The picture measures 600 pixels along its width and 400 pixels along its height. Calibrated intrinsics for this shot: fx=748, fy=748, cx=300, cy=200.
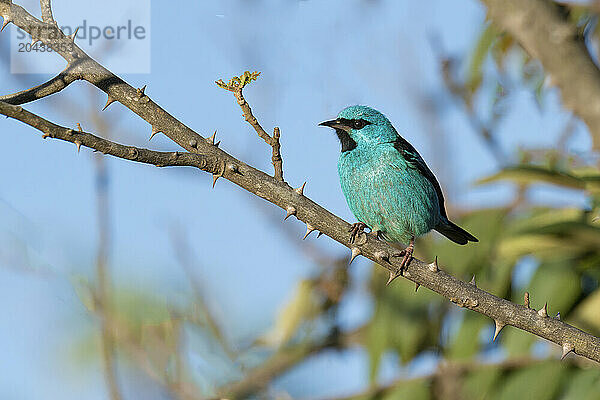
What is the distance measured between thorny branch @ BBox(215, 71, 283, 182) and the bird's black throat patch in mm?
1996

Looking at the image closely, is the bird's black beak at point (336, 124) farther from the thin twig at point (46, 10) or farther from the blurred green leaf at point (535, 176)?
the thin twig at point (46, 10)

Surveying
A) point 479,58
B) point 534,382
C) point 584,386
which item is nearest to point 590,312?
point 584,386

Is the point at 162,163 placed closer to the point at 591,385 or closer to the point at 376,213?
the point at 376,213

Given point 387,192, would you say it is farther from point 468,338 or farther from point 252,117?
point 252,117

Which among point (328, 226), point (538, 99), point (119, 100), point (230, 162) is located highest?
point (538, 99)

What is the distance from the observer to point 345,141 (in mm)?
4910

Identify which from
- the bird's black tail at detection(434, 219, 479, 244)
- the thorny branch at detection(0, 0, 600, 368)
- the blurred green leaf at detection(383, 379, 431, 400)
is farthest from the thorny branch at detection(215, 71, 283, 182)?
the blurred green leaf at detection(383, 379, 431, 400)

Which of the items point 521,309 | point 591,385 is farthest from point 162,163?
point 591,385

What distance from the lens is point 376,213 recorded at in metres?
4.62

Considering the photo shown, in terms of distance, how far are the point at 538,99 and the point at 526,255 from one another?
97.2 inches

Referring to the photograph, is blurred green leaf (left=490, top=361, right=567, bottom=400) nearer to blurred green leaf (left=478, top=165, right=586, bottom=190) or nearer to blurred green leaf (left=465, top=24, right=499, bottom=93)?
blurred green leaf (left=478, top=165, right=586, bottom=190)

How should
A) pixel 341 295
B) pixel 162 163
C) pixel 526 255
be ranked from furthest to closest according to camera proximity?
1. pixel 341 295
2. pixel 526 255
3. pixel 162 163

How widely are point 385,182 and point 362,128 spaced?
1.56 ft

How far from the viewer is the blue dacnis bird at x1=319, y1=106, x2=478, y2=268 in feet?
15.1
